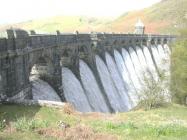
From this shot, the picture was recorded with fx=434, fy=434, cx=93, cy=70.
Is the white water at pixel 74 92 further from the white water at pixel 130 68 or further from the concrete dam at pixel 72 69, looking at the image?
the white water at pixel 130 68

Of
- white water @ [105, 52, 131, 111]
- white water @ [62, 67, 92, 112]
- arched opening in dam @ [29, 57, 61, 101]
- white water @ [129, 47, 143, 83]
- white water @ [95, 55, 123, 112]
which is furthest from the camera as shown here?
white water @ [129, 47, 143, 83]

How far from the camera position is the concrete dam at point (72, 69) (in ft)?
90.9

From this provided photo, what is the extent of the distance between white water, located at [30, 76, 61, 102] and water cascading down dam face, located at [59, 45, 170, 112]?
2.60 m

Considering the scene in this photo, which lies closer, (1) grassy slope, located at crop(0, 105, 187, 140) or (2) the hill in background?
(1) grassy slope, located at crop(0, 105, 187, 140)

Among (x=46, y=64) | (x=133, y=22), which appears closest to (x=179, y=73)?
(x=46, y=64)

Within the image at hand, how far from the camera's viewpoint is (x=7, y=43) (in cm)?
2642

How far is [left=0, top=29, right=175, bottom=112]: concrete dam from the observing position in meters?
27.7

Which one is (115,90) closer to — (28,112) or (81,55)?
(81,55)

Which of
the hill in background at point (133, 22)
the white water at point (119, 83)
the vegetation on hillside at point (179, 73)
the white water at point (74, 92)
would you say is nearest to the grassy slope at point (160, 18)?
the hill in background at point (133, 22)

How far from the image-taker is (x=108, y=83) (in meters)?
54.7

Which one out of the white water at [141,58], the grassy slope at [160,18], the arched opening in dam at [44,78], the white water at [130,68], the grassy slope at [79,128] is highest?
the grassy slope at [160,18]

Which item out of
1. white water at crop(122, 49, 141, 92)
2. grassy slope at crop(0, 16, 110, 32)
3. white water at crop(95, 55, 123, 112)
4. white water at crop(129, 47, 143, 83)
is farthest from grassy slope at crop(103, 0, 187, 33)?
white water at crop(95, 55, 123, 112)

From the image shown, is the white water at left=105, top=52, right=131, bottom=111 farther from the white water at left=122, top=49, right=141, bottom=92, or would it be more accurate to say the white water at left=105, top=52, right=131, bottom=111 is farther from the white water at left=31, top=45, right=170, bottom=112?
the white water at left=122, top=49, right=141, bottom=92

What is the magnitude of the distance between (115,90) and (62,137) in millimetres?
37447
